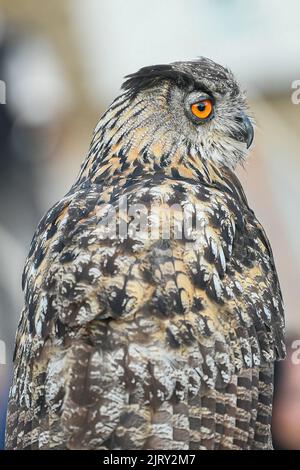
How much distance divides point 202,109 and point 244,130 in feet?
0.82

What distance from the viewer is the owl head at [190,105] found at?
3.01 m

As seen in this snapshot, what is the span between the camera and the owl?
2209 millimetres

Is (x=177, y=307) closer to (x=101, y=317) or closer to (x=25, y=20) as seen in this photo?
(x=101, y=317)

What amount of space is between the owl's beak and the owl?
17.4 inches

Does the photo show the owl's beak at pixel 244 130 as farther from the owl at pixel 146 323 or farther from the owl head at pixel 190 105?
the owl at pixel 146 323

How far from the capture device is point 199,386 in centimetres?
229

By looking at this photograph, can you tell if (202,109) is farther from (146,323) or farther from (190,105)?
(146,323)

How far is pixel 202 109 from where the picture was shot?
309 centimetres

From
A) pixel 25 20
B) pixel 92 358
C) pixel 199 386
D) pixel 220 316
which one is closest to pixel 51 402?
pixel 92 358

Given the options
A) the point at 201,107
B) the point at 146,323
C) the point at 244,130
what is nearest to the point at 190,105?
the point at 201,107

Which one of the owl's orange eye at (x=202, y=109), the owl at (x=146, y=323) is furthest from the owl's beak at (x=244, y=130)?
the owl at (x=146, y=323)

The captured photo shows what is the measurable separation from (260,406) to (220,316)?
0.32 meters

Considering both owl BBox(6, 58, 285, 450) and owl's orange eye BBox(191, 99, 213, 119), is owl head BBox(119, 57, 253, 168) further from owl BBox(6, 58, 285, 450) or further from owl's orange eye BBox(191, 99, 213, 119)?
owl BBox(6, 58, 285, 450)

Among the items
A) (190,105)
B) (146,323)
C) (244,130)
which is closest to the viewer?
(146,323)
